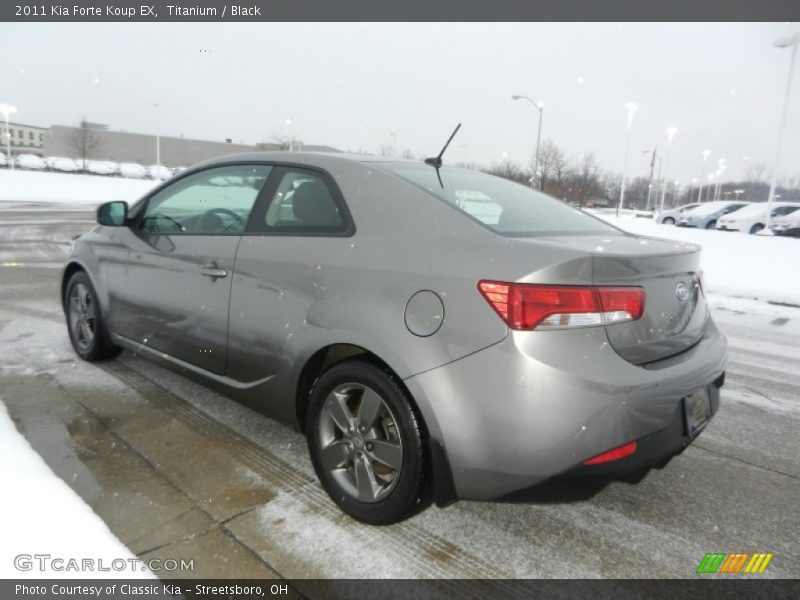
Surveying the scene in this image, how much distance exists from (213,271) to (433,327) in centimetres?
148

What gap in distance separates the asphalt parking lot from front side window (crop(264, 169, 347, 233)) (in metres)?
1.26

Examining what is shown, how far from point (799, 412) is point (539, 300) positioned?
10.5ft

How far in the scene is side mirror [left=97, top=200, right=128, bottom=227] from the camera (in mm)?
3854

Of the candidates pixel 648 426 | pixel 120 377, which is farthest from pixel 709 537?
pixel 120 377

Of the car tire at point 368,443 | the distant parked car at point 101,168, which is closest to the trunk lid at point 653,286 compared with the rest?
the car tire at point 368,443

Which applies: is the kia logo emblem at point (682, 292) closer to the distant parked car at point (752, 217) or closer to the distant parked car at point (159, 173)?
the distant parked car at point (752, 217)

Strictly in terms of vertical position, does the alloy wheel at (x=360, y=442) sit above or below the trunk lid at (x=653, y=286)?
below

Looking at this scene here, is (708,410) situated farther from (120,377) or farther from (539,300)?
(120,377)

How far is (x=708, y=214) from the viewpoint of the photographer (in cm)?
2745

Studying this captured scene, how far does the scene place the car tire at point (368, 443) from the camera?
2236mm

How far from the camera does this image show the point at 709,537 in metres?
2.47

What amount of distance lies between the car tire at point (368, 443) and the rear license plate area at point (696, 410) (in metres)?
1.03

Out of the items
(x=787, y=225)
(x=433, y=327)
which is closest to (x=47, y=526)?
(x=433, y=327)

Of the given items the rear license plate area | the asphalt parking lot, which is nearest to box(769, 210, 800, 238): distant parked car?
the asphalt parking lot
